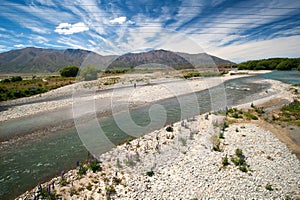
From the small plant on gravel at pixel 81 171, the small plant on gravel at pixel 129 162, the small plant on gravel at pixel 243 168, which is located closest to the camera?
the small plant on gravel at pixel 243 168

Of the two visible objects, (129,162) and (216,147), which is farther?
(216,147)

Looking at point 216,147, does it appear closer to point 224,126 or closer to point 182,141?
point 182,141

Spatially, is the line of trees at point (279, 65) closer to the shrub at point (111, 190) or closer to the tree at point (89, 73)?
the tree at point (89, 73)

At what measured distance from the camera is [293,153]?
8.72 meters

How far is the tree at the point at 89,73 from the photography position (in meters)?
49.9

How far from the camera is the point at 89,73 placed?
5109 cm

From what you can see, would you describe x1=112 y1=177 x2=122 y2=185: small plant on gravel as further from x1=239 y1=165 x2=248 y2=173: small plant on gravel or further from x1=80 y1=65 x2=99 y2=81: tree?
x1=80 y1=65 x2=99 y2=81: tree

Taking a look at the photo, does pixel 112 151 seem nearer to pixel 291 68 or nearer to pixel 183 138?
pixel 183 138

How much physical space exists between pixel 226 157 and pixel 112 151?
645 centimetres

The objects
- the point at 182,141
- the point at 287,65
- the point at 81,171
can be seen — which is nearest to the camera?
the point at 81,171

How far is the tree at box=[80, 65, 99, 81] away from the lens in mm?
49947

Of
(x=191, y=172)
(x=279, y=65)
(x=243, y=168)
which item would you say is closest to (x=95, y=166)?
(x=191, y=172)

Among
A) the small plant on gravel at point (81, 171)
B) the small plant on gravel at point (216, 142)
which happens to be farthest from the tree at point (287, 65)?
the small plant on gravel at point (81, 171)

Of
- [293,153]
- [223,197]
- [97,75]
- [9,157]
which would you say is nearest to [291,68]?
[97,75]
